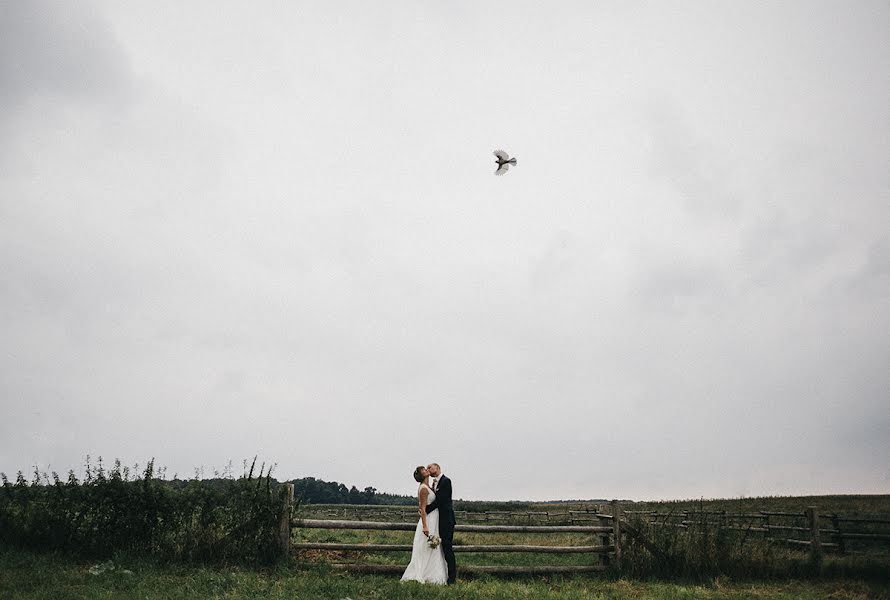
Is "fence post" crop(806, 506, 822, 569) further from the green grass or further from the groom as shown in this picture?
the groom

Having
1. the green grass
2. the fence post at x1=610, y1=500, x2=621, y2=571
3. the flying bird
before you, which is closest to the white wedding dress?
the green grass

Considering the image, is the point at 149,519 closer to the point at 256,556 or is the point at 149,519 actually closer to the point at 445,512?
the point at 256,556

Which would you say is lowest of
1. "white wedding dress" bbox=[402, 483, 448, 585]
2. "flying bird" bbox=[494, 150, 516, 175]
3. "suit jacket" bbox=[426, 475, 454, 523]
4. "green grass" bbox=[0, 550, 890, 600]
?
"green grass" bbox=[0, 550, 890, 600]

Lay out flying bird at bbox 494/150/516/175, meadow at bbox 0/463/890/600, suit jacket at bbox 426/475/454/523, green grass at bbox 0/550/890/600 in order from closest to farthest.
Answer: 1. green grass at bbox 0/550/890/600
2. meadow at bbox 0/463/890/600
3. suit jacket at bbox 426/475/454/523
4. flying bird at bbox 494/150/516/175

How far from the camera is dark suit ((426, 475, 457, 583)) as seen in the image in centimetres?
995

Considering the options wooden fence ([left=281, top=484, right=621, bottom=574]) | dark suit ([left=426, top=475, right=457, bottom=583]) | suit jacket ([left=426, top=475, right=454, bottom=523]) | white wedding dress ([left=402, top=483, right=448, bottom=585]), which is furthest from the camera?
wooden fence ([left=281, top=484, right=621, bottom=574])

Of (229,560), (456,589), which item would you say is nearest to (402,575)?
(456,589)

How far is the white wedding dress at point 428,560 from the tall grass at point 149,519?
281 centimetres

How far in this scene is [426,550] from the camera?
1008 centimetres

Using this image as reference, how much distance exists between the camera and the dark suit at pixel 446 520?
9.95 metres

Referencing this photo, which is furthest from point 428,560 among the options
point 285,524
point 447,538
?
point 285,524

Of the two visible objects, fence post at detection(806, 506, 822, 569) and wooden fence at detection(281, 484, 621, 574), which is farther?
fence post at detection(806, 506, 822, 569)

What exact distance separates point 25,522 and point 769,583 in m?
15.3

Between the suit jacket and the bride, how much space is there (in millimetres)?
84
